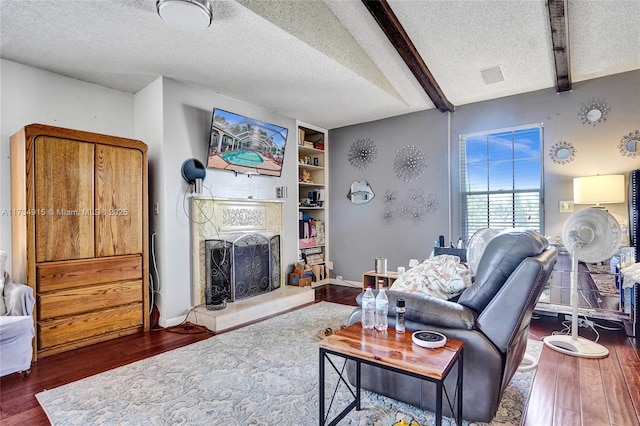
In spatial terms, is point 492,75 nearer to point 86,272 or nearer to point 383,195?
point 383,195

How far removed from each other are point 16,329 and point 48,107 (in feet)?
6.85

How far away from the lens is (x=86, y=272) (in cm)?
287

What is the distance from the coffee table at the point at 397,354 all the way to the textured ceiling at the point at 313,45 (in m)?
2.22

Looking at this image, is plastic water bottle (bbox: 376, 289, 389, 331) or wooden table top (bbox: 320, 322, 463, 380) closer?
wooden table top (bbox: 320, 322, 463, 380)

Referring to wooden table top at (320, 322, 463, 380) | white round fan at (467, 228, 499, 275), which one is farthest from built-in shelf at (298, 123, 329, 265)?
wooden table top at (320, 322, 463, 380)

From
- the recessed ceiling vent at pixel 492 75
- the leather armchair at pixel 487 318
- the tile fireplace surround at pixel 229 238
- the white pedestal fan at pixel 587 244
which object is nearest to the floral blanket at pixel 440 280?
the leather armchair at pixel 487 318

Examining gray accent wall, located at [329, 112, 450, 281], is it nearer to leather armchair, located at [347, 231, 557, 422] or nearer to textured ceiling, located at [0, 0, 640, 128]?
textured ceiling, located at [0, 0, 640, 128]

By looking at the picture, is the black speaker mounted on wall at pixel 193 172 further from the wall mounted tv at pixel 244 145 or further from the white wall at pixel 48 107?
the white wall at pixel 48 107

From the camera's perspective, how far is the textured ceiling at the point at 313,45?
241 centimetres

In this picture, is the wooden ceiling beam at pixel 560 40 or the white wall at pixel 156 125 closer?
the wooden ceiling beam at pixel 560 40

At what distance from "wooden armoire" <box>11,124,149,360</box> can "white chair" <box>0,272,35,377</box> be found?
0.21m

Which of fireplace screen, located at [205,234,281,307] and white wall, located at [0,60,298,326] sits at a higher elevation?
white wall, located at [0,60,298,326]

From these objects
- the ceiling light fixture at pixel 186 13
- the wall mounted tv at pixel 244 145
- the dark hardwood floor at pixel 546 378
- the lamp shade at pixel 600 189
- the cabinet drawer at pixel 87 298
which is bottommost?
the dark hardwood floor at pixel 546 378

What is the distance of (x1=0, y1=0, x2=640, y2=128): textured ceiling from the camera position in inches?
95.0
